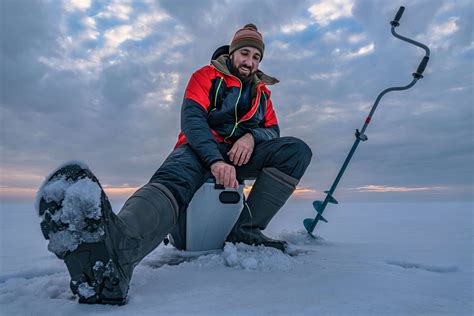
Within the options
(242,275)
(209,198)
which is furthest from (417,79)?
(242,275)

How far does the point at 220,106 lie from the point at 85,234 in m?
1.19

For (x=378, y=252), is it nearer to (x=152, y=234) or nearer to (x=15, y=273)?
(x=152, y=234)

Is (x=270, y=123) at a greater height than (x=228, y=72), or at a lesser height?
lesser

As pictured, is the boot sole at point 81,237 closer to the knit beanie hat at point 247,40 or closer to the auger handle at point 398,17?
the knit beanie hat at point 247,40

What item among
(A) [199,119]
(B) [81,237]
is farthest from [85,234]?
(A) [199,119]

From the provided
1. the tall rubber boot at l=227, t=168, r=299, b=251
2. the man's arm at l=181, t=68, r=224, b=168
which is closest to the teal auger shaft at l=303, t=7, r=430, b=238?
the tall rubber boot at l=227, t=168, r=299, b=251

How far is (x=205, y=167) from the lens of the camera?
164 centimetres

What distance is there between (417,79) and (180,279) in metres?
2.27

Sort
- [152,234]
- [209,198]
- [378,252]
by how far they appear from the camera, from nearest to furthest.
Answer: [152,234] → [209,198] → [378,252]

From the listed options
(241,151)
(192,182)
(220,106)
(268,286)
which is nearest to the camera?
(268,286)

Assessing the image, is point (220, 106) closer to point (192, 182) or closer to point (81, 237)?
point (192, 182)

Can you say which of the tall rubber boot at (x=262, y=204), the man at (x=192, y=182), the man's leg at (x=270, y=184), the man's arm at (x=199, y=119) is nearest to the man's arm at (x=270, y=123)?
the man at (x=192, y=182)

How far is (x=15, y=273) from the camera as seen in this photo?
1.34m

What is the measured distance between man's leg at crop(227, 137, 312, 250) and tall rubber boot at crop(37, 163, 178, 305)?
0.89 metres
